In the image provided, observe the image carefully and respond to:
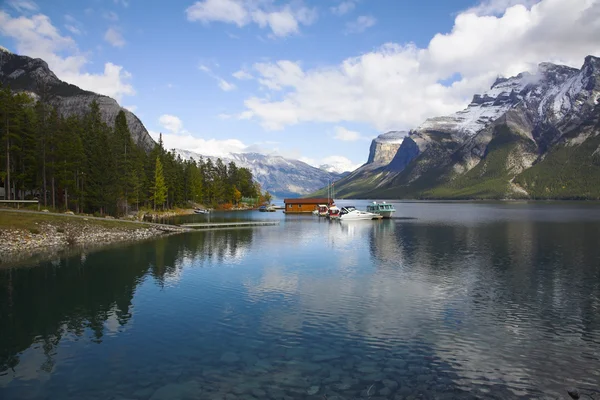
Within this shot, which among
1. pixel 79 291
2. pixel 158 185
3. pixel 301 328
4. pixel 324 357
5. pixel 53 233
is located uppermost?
pixel 158 185

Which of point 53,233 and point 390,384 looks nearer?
point 390,384

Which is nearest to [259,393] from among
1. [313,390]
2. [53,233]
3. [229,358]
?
[313,390]

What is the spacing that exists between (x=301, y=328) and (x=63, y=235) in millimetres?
57188

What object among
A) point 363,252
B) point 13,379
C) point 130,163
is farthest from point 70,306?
point 130,163

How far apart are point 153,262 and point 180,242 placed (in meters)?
21.8

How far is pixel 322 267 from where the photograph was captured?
5016 centimetres

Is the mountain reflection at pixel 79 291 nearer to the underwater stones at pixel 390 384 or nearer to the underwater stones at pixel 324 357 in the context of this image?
the underwater stones at pixel 324 357

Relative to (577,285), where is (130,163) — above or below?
above

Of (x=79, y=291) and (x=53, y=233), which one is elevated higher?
(x=53, y=233)

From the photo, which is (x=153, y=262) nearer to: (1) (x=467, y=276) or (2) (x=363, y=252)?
(2) (x=363, y=252)

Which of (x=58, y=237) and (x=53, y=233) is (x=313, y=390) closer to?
(x=58, y=237)

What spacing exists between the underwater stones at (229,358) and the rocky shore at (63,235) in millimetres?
A: 43671

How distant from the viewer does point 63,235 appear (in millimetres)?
67500

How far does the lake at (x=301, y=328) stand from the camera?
64.0 feet
